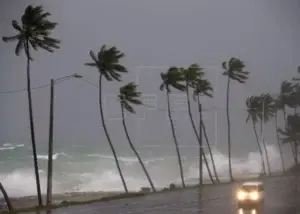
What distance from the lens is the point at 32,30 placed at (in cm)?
3052

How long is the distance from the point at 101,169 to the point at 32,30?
35.7 m

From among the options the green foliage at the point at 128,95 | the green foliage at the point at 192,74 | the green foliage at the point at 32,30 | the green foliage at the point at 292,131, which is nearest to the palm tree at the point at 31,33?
the green foliage at the point at 32,30

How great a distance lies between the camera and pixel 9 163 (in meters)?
61.5

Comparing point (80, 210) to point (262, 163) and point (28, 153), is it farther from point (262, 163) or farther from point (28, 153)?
point (28, 153)

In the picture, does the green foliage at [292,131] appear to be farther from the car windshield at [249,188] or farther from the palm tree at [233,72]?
the car windshield at [249,188]

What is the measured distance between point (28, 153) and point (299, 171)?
88.8 ft

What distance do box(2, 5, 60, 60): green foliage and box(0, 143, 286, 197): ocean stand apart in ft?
66.4

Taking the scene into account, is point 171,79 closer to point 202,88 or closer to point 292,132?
point 202,88

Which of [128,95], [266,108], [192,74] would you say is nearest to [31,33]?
[128,95]

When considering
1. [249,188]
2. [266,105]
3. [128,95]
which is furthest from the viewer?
[266,105]

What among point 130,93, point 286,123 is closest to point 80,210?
point 130,93

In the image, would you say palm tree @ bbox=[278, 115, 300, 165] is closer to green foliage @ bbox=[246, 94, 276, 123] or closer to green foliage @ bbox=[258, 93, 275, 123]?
green foliage @ bbox=[258, 93, 275, 123]

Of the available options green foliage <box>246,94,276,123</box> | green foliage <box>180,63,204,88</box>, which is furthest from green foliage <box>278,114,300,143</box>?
green foliage <box>180,63,204,88</box>

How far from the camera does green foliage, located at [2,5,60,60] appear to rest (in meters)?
29.9
